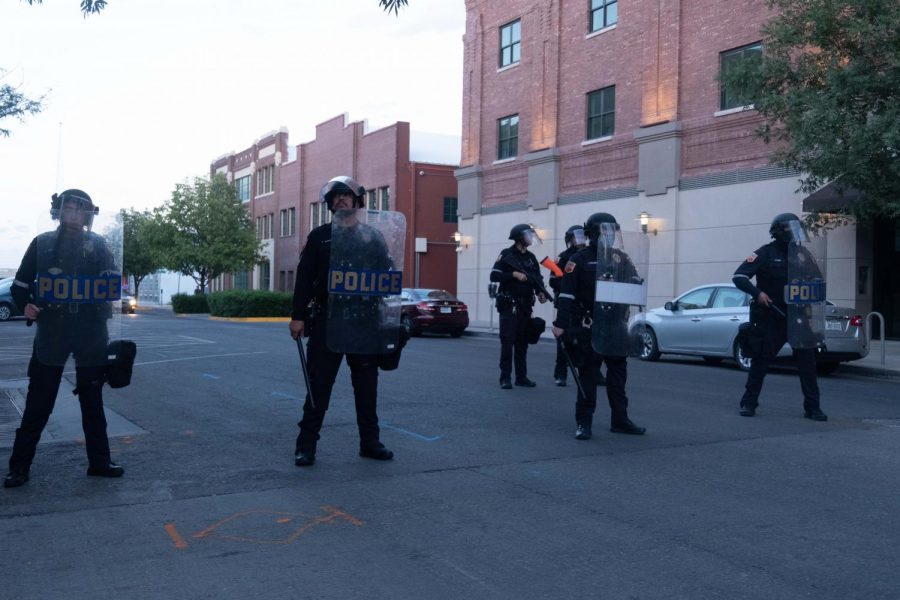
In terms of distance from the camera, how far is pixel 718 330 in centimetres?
1521

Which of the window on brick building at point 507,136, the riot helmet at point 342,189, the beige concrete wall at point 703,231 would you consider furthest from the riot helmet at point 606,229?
the window on brick building at point 507,136

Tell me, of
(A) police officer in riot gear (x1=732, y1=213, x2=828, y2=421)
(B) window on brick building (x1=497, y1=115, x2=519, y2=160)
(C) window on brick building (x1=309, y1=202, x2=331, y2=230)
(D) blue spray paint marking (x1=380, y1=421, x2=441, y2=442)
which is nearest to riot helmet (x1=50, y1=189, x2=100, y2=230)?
(D) blue spray paint marking (x1=380, y1=421, x2=441, y2=442)

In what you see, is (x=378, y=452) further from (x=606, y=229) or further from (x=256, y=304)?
(x=256, y=304)

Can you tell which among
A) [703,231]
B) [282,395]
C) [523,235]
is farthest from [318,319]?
[703,231]

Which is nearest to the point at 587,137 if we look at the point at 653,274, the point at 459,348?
the point at 653,274

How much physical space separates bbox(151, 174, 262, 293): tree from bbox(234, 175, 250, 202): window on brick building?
322 inches

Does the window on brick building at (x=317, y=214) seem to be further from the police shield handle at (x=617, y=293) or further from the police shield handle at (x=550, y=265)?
Result: the police shield handle at (x=617, y=293)

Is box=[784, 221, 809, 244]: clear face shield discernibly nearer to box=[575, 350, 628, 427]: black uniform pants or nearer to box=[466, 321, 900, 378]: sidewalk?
box=[575, 350, 628, 427]: black uniform pants

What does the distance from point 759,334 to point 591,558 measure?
5346mm

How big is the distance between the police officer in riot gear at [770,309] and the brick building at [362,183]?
83.1 feet

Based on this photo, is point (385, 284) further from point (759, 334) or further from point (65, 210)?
point (759, 334)

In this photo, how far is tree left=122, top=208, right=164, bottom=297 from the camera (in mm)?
50375

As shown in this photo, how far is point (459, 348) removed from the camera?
19.4 metres

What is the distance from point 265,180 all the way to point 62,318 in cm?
5192
